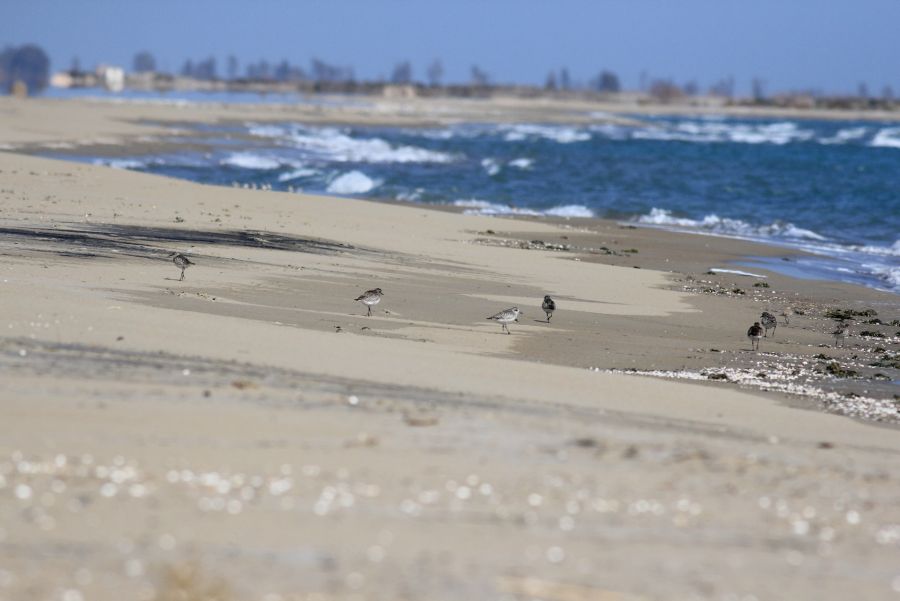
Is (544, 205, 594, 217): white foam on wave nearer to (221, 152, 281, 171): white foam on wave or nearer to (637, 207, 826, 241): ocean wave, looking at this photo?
(637, 207, 826, 241): ocean wave

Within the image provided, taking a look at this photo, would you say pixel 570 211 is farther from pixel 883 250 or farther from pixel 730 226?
pixel 883 250

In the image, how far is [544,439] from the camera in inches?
269

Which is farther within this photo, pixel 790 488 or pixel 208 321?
pixel 208 321

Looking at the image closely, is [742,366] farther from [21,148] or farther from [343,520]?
[21,148]

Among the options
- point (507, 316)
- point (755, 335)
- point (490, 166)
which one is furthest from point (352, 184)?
point (755, 335)

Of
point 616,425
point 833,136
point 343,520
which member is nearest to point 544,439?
point 616,425

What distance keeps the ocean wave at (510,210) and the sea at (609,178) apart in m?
0.06

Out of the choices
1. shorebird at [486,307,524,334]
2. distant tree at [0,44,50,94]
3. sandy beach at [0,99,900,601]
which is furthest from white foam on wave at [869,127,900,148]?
distant tree at [0,44,50,94]

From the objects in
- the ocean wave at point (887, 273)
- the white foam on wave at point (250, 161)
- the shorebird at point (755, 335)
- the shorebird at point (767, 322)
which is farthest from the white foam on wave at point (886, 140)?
the shorebird at point (755, 335)

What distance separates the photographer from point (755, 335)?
39.0ft

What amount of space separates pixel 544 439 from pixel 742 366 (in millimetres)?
4673

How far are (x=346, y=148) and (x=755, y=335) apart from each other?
40282 millimetres

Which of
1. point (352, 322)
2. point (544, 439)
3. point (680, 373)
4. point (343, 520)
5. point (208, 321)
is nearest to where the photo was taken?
point (343, 520)

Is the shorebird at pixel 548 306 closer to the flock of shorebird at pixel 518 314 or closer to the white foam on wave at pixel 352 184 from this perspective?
the flock of shorebird at pixel 518 314
